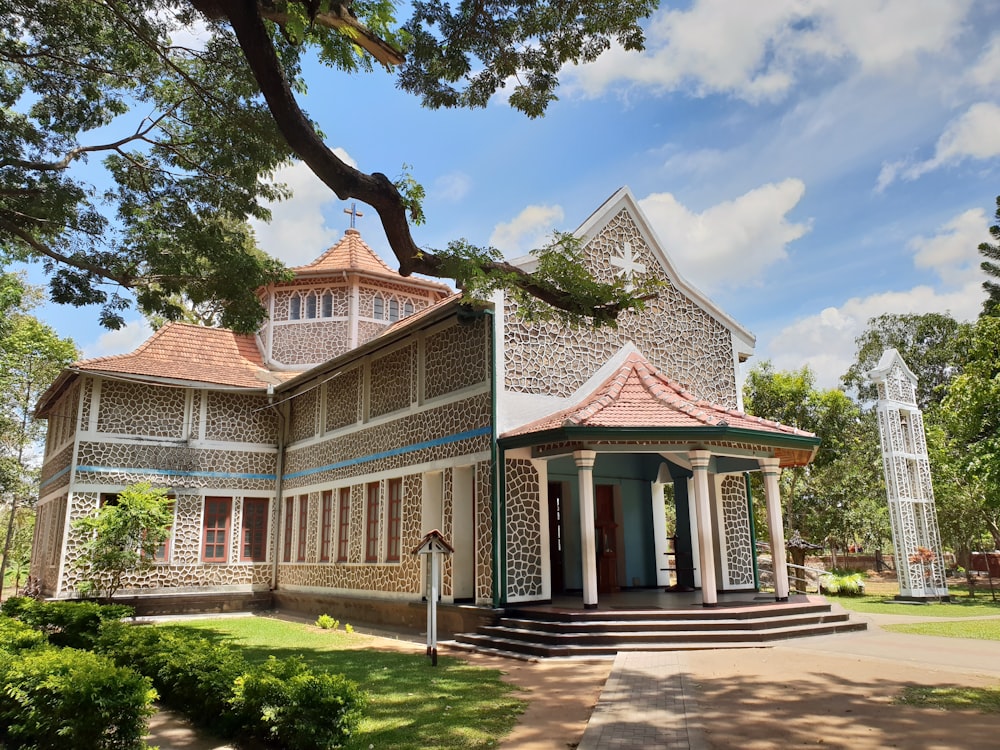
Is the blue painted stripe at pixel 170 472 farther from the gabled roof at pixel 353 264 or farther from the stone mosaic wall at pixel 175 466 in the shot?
the gabled roof at pixel 353 264

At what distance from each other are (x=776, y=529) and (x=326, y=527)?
9642mm

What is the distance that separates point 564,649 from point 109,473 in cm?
1256

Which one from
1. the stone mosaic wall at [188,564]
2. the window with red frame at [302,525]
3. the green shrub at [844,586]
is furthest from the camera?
the green shrub at [844,586]

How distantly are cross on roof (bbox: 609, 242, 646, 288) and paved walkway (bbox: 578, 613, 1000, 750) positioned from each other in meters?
6.92

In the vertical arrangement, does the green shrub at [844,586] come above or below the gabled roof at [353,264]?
below

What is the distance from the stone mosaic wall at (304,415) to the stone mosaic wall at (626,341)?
292 inches

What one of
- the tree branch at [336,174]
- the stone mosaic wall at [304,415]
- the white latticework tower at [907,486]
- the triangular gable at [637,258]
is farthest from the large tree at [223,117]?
the white latticework tower at [907,486]

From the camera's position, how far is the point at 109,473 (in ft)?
55.5

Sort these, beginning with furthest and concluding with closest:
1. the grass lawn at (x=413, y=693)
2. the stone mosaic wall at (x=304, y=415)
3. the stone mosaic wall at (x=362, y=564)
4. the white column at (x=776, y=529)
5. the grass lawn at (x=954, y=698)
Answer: the stone mosaic wall at (x=304, y=415) → the stone mosaic wall at (x=362, y=564) → the white column at (x=776, y=529) → the grass lawn at (x=954, y=698) → the grass lawn at (x=413, y=693)

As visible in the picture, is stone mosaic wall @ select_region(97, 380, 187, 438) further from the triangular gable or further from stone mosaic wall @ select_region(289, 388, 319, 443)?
the triangular gable

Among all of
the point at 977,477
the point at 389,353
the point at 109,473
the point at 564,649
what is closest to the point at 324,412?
the point at 389,353

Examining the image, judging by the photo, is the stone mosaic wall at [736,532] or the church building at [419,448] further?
the stone mosaic wall at [736,532]

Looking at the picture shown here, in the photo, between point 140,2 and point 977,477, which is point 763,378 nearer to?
point 977,477

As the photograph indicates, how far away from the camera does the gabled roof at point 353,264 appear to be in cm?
2008
